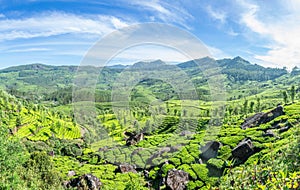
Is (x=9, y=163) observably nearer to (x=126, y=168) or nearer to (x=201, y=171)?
(x=201, y=171)

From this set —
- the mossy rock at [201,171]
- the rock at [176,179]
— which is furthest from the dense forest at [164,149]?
the mossy rock at [201,171]

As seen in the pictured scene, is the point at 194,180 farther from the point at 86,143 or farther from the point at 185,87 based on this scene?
the point at 86,143

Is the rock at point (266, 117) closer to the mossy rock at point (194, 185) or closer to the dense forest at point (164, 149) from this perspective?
the dense forest at point (164, 149)

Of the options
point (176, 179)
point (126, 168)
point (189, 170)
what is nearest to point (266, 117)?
point (189, 170)

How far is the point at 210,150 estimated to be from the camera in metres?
39.4

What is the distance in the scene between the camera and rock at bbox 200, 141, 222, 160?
38741 mm

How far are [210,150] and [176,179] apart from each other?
955 cm

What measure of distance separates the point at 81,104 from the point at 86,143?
58.6m

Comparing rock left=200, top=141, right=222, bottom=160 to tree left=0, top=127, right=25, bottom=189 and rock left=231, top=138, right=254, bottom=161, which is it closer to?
rock left=231, top=138, right=254, bottom=161

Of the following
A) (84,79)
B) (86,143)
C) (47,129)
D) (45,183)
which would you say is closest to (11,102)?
(47,129)

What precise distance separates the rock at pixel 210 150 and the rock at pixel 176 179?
721cm

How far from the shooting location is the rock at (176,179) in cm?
3106

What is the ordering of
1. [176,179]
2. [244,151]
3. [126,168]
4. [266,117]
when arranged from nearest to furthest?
[176,179], [244,151], [126,168], [266,117]

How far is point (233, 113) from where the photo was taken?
8412 cm
